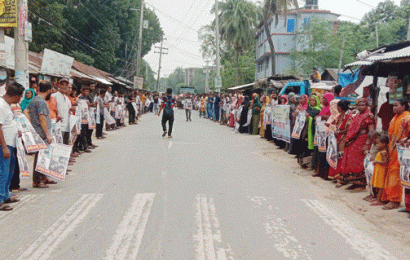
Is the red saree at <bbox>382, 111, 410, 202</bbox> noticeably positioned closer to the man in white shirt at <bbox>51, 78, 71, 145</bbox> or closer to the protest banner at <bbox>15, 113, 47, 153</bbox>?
the protest banner at <bbox>15, 113, 47, 153</bbox>

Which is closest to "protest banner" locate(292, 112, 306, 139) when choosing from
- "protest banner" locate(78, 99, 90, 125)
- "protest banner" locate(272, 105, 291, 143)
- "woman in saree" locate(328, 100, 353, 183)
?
"protest banner" locate(272, 105, 291, 143)

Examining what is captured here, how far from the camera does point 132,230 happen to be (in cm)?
523

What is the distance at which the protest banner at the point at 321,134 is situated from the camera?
370 inches

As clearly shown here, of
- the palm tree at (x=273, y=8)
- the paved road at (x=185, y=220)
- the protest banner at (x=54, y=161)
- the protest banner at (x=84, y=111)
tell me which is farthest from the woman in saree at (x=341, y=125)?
the palm tree at (x=273, y=8)

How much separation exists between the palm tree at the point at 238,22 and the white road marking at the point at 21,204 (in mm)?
47116

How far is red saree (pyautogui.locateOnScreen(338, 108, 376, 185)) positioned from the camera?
26.2 feet

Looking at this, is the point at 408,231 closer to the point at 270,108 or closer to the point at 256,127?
the point at 270,108

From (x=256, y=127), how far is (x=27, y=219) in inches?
600

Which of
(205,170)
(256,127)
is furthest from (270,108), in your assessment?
(205,170)

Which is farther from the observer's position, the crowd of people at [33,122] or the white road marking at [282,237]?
the crowd of people at [33,122]

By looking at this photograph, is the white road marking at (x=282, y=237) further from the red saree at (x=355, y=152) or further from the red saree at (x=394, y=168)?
the red saree at (x=355, y=152)

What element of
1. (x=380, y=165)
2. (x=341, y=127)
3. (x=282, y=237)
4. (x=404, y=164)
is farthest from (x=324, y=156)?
(x=282, y=237)

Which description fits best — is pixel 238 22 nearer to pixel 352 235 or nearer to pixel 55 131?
pixel 55 131

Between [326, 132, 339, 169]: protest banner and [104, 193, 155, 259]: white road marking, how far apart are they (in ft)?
12.6
